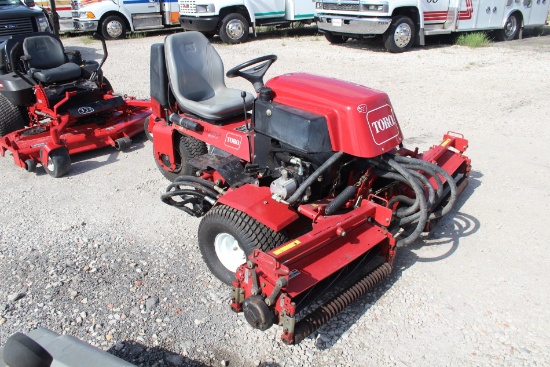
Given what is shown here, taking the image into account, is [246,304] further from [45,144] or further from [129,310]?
[45,144]

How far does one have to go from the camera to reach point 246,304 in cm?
252

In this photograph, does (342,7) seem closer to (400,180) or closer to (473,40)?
(473,40)

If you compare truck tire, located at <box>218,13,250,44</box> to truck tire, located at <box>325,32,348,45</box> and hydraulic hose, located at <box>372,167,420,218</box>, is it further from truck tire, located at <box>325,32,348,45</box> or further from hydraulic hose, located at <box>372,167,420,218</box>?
hydraulic hose, located at <box>372,167,420,218</box>

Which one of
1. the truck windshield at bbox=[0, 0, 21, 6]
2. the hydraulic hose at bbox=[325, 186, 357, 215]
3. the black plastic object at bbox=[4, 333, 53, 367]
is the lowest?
the hydraulic hose at bbox=[325, 186, 357, 215]

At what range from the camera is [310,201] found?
3166 millimetres

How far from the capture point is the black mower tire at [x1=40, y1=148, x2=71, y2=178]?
471cm

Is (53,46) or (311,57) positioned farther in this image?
(311,57)

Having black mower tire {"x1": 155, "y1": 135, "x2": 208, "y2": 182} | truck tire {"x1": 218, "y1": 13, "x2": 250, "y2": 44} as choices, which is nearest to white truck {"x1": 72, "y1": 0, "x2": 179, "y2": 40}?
truck tire {"x1": 218, "y1": 13, "x2": 250, "y2": 44}

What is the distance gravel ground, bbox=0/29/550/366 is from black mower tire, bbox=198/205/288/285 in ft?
0.38

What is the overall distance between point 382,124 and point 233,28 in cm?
940

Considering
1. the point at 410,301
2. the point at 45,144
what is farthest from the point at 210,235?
the point at 45,144

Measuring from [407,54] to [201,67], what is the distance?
21.6ft

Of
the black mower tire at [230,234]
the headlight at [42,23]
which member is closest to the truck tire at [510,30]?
the headlight at [42,23]

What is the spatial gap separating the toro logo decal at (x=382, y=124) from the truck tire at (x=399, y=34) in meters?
7.33
